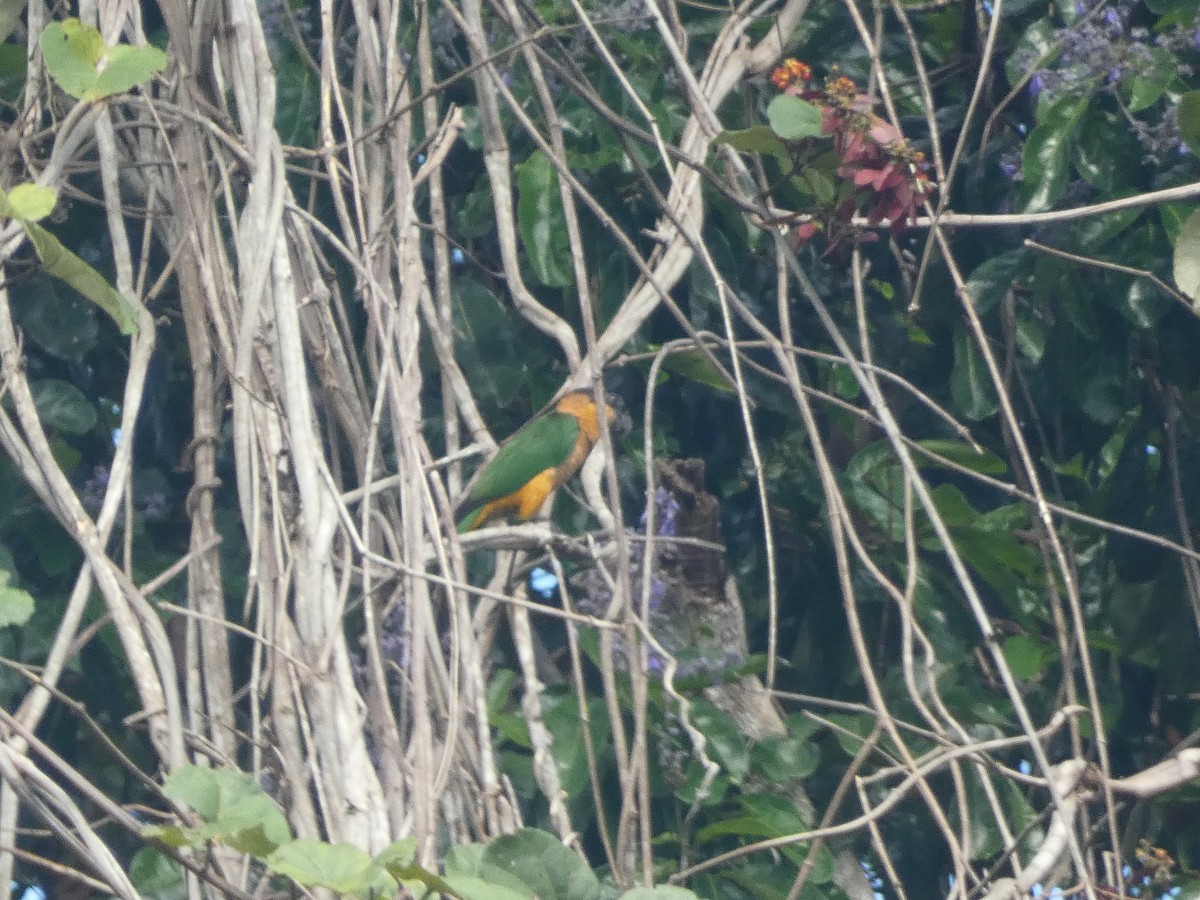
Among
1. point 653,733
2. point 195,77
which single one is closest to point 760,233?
point 653,733

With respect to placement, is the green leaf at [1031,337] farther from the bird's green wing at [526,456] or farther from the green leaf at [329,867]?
the green leaf at [329,867]

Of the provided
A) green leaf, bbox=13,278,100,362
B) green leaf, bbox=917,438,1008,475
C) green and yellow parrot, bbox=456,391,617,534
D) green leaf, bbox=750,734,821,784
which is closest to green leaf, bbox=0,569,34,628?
green leaf, bbox=13,278,100,362

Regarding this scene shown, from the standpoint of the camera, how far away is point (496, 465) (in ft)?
10.2

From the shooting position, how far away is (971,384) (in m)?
2.78

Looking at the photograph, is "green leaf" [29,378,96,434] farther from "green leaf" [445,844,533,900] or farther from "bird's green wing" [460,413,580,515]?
"green leaf" [445,844,533,900]

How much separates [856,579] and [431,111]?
1173 mm

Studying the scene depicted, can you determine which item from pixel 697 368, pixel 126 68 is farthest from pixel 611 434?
pixel 126 68

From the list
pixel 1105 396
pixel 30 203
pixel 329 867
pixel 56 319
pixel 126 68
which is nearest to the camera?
pixel 329 867

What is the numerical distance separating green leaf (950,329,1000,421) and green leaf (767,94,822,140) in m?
0.98

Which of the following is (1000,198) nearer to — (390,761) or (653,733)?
(653,733)

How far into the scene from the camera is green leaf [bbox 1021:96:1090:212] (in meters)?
2.57

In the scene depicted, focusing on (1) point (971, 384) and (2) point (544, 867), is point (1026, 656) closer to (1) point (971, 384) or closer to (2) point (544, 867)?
(1) point (971, 384)

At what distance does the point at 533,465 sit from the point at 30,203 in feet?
5.92

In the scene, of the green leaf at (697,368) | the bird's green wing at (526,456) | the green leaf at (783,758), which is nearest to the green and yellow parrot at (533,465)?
the bird's green wing at (526,456)
